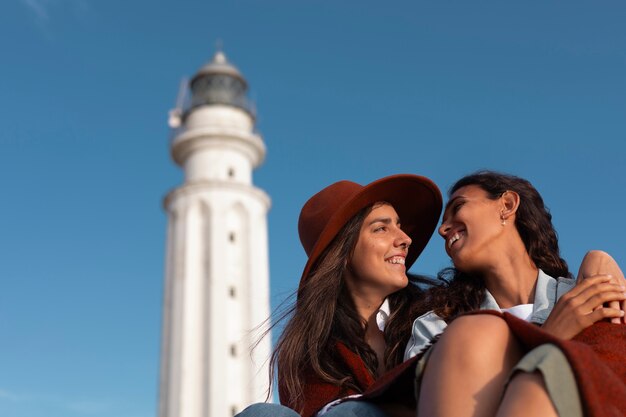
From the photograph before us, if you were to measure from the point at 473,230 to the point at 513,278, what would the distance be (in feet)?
0.86

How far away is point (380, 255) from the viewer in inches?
162

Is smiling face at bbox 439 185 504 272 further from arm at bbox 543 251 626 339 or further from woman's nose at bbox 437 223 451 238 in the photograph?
arm at bbox 543 251 626 339

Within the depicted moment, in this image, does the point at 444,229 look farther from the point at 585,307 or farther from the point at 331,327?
the point at 585,307

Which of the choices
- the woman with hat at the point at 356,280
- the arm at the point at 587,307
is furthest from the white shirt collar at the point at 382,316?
the arm at the point at 587,307

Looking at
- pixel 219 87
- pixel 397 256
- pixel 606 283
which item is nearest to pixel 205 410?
pixel 219 87

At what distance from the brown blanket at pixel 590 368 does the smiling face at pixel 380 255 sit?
5.12ft

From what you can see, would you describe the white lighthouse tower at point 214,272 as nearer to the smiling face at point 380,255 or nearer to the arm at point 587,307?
the smiling face at point 380,255

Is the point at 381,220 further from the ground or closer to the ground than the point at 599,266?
further from the ground

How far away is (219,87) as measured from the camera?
95.8ft

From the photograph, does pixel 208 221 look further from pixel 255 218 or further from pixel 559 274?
pixel 559 274

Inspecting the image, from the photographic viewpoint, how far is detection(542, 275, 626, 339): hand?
2557 mm

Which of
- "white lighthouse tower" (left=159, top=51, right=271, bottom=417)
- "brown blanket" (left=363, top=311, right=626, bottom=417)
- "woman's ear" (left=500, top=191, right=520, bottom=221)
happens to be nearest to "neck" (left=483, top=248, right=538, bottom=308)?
"woman's ear" (left=500, top=191, right=520, bottom=221)

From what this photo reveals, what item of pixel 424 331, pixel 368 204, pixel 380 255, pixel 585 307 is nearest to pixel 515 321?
pixel 585 307

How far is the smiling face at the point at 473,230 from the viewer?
11.4ft
